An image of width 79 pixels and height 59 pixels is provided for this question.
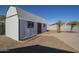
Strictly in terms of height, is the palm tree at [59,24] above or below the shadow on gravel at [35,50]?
above

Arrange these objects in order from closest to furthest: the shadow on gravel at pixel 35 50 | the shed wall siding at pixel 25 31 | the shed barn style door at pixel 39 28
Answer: the shadow on gravel at pixel 35 50 < the shed wall siding at pixel 25 31 < the shed barn style door at pixel 39 28

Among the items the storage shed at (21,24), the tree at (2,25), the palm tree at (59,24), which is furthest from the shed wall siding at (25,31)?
the palm tree at (59,24)

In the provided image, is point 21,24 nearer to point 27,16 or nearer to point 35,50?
point 27,16

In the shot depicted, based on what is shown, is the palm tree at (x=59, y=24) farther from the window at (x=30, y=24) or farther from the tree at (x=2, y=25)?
the tree at (x=2, y=25)

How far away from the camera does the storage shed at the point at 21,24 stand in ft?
33.2

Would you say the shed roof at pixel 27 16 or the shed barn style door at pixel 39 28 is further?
the shed barn style door at pixel 39 28

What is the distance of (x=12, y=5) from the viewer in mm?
9945

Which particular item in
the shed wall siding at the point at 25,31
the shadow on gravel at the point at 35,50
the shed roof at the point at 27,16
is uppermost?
the shed roof at the point at 27,16

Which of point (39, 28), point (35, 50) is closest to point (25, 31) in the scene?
point (39, 28)

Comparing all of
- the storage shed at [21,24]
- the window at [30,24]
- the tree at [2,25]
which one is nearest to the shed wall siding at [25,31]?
the storage shed at [21,24]

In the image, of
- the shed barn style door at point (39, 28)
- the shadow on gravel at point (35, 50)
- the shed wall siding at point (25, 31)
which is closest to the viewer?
the shadow on gravel at point (35, 50)

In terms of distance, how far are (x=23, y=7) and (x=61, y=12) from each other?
4.04ft

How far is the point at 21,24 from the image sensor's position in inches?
402
